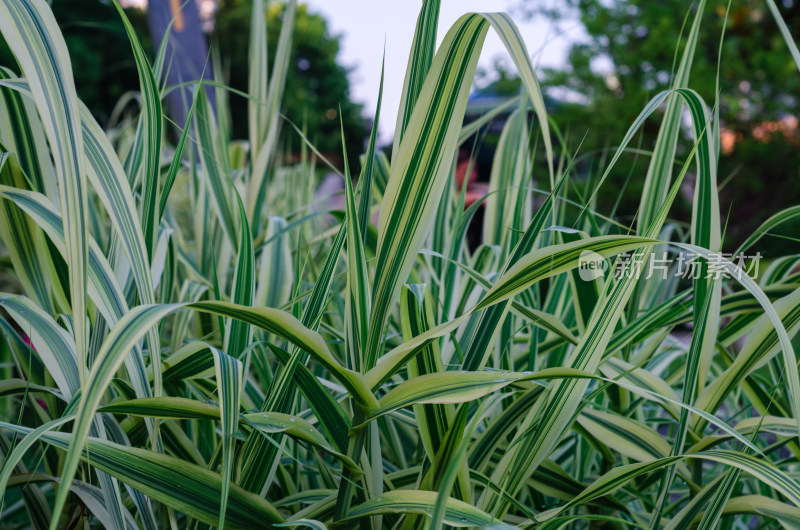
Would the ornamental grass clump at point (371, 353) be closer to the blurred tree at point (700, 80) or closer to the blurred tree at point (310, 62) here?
the blurred tree at point (700, 80)

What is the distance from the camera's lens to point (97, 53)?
7918mm

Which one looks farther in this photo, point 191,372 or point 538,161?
point 538,161

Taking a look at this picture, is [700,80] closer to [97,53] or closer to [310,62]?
[97,53]

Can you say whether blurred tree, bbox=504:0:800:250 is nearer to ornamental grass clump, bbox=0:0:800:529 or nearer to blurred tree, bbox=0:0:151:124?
ornamental grass clump, bbox=0:0:800:529

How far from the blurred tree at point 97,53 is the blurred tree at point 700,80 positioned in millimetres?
5284

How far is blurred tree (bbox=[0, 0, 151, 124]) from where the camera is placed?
715 centimetres

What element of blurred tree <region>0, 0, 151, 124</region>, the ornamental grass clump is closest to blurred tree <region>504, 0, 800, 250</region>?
the ornamental grass clump

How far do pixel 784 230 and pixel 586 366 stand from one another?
438cm

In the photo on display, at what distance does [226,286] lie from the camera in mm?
898

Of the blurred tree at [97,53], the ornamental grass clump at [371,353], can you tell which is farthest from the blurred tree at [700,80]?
the blurred tree at [97,53]

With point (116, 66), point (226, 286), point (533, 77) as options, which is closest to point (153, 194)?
point (533, 77)

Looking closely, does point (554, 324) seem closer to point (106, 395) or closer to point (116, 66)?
point (106, 395)

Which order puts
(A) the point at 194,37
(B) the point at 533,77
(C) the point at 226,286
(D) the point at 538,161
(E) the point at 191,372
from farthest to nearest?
(D) the point at 538,161, (A) the point at 194,37, (C) the point at 226,286, (E) the point at 191,372, (B) the point at 533,77

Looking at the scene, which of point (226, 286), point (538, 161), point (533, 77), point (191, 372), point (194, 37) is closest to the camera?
point (533, 77)
